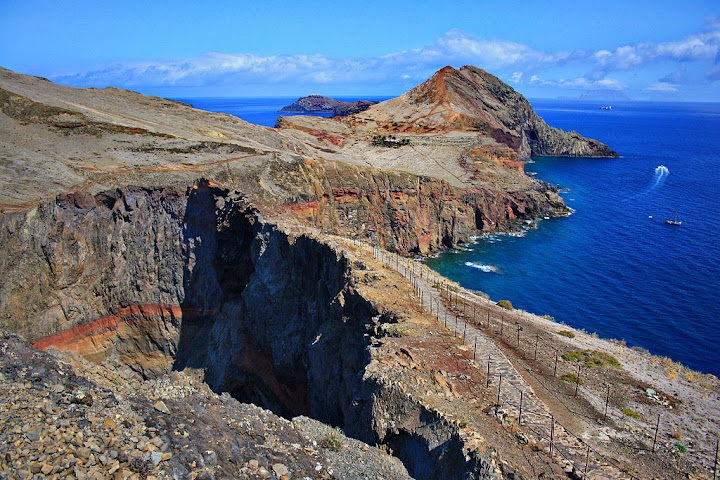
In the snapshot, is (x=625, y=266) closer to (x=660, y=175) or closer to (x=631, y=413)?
(x=631, y=413)

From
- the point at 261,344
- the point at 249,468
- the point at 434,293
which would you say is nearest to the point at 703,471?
the point at 249,468

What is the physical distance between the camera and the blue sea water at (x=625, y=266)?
4934 centimetres

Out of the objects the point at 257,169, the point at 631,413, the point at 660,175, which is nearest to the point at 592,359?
the point at 631,413

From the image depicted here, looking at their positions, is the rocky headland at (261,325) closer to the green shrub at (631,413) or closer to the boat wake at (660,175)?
the green shrub at (631,413)

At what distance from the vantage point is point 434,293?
32.7 meters

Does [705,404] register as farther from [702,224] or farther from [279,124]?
[279,124]

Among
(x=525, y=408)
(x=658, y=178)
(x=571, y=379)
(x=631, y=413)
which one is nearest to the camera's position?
(x=525, y=408)

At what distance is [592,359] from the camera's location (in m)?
26.1

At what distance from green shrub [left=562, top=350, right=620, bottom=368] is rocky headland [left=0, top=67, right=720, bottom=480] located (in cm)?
58

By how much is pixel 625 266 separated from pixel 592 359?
45425 mm

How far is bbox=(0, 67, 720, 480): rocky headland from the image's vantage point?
1564cm

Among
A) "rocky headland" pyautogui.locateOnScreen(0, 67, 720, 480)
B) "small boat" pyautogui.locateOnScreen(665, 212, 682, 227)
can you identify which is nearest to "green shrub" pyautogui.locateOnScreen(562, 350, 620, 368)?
"rocky headland" pyautogui.locateOnScreen(0, 67, 720, 480)

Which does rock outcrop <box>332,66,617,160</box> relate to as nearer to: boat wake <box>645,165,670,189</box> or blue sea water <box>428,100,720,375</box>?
boat wake <box>645,165,670,189</box>

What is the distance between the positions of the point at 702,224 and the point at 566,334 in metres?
68.4
